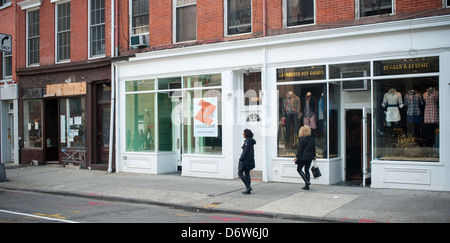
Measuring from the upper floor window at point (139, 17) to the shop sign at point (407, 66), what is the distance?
29.7 feet

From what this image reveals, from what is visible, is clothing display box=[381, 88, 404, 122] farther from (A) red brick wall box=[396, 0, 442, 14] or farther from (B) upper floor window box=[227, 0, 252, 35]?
(B) upper floor window box=[227, 0, 252, 35]

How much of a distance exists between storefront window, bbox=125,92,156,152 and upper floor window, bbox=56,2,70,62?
14.5 ft

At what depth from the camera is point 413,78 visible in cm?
1140

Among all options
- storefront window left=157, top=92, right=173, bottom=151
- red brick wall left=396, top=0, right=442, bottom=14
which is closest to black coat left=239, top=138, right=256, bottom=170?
red brick wall left=396, top=0, right=442, bottom=14

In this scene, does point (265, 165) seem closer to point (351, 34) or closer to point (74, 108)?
point (351, 34)

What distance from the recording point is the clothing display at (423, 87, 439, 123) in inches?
436

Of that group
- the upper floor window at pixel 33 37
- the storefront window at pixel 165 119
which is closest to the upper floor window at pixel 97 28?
the storefront window at pixel 165 119

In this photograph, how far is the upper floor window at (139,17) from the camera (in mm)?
16625

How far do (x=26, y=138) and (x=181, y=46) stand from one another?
1024 cm

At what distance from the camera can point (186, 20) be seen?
15664mm

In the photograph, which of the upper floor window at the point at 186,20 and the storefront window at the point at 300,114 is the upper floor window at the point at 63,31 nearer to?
the upper floor window at the point at 186,20

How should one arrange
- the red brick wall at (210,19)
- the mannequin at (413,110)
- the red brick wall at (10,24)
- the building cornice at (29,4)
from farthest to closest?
the red brick wall at (10,24) → the building cornice at (29,4) → the red brick wall at (210,19) → the mannequin at (413,110)

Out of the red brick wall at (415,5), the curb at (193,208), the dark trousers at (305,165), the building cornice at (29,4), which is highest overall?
the building cornice at (29,4)

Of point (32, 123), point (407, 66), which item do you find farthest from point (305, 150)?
point (32, 123)
